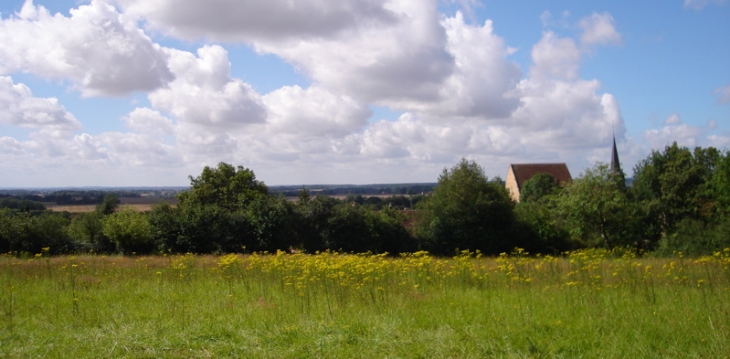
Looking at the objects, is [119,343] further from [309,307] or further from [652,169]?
[652,169]

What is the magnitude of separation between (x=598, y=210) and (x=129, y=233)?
2824 cm

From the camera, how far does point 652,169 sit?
44.2 m

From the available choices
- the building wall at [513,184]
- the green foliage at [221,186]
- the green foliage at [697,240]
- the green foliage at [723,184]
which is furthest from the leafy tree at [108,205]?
the building wall at [513,184]

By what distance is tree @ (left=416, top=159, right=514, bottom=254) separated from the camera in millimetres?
35406

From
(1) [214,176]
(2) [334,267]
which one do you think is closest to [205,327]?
(2) [334,267]

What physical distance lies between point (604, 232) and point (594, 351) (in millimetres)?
30976

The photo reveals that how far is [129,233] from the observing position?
25328 millimetres

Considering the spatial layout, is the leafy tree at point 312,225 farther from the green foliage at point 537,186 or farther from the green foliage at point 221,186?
the green foliage at point 537,186

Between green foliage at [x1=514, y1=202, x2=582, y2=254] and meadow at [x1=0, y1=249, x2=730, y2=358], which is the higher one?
meadow at [x1=0, y1=249, x2=730, y2=358]

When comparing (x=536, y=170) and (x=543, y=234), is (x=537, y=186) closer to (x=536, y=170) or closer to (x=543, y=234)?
(x=536, y=170)

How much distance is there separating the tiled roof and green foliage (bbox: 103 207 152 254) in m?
83.3

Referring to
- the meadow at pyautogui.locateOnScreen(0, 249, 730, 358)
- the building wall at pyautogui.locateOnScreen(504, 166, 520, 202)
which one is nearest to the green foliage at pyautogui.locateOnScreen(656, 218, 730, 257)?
the meadow at pyautogui.locateOnScreen(0, 249, 730, 358)

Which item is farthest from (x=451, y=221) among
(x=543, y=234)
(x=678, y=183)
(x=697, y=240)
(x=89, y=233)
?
(x=89, y=233)

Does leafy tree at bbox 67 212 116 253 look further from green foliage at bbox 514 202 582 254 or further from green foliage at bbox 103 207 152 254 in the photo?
green foliage at bbox 514 202 582 254
